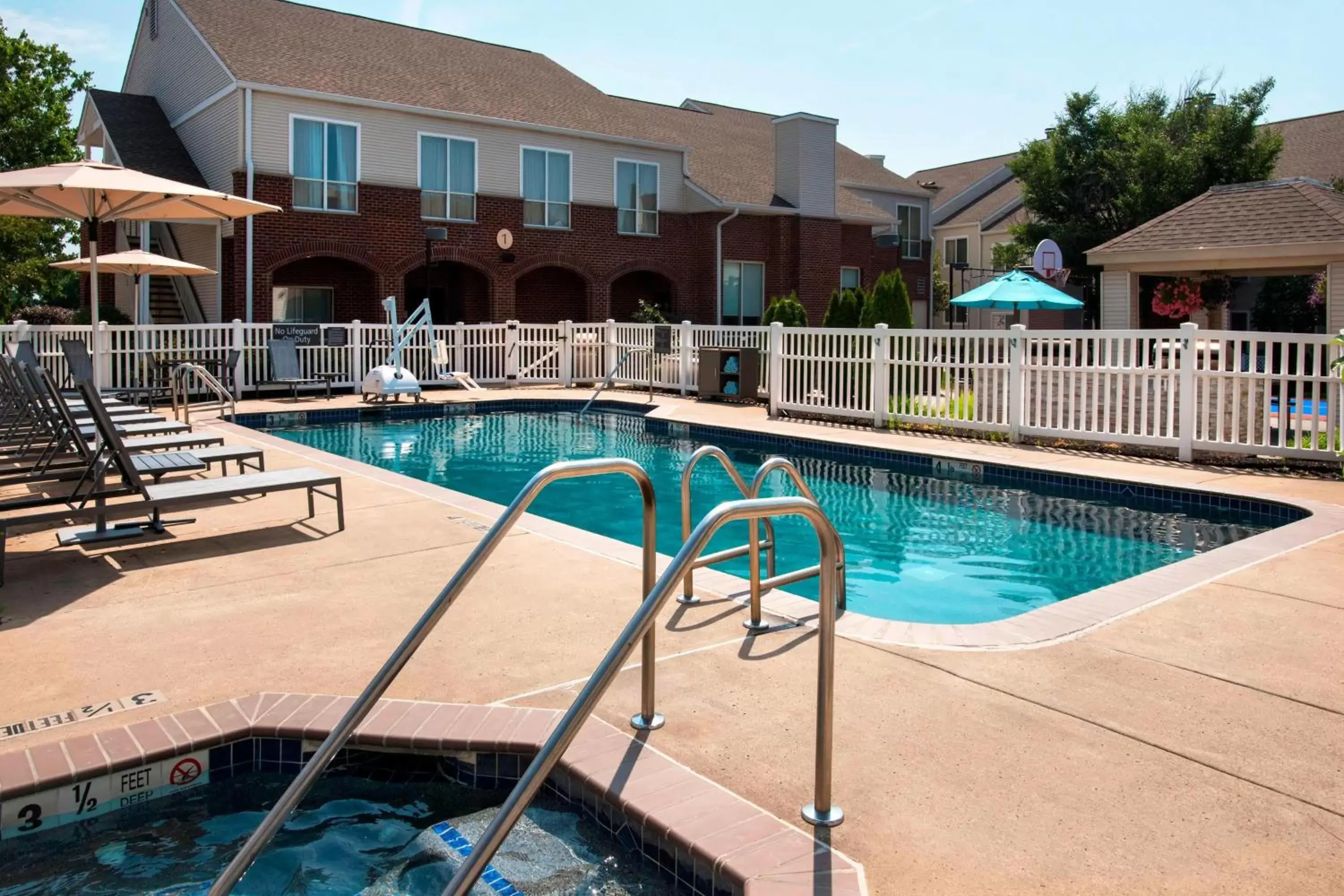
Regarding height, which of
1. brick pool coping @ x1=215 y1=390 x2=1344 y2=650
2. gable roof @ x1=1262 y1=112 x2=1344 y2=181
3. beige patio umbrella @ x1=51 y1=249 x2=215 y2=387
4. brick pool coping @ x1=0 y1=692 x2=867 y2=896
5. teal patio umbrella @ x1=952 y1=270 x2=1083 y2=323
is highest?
gable roof @ x1=1262 y1=112 x2=1344 y2=181

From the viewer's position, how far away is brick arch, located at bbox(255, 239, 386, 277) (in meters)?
21.5

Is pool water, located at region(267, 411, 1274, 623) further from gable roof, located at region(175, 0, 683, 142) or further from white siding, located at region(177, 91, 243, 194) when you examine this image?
gable roof, located at region(175, 0, 683, 142)

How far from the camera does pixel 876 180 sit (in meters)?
34.1

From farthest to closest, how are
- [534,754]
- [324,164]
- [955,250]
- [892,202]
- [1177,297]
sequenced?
[955,250] < [892,202] < [324,164] < [1177,297] < [534,754]

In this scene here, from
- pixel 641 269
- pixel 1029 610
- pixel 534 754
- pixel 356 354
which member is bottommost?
pixel 1029 610

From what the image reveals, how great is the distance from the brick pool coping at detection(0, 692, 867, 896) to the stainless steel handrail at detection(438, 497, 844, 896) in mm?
208

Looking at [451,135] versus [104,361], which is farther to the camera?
[451,135]

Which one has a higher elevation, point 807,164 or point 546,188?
point 807,164

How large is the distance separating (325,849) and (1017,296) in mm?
16627

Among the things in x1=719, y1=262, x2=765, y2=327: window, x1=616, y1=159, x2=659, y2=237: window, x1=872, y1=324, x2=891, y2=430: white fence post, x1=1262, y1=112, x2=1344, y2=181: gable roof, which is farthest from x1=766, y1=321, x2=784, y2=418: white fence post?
x1=1262, y1=112, x2=1344, y2=181: gable roof

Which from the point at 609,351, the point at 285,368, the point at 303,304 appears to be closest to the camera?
the point at 285,368

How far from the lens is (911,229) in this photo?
116 feet

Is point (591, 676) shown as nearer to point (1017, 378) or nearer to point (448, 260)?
point (1017, 378)

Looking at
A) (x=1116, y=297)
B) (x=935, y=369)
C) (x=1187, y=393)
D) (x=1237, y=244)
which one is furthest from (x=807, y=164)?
(x=1187, y=393)
